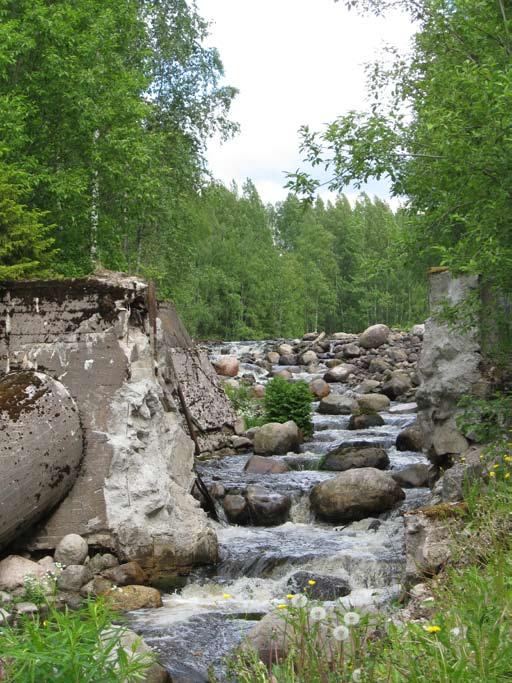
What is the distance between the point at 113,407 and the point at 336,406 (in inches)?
426

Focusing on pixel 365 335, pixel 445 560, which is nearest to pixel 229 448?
pixel 445 560

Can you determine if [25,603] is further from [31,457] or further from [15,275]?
[15,275]

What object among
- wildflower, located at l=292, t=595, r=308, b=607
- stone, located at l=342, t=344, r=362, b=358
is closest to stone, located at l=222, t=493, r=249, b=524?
wildflower, located at l=292, t=595, r=308, b=607

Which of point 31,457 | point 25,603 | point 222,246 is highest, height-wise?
point 222,246

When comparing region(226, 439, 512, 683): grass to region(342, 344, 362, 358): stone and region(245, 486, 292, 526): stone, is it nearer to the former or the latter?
region(245, 486, 292, 526): stone

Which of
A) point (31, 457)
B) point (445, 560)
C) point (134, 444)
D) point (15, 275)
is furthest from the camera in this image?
point (15, 275)

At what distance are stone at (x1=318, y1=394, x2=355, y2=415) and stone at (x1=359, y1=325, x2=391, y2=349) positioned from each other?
29.3 ft

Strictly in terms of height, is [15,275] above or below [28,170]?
below

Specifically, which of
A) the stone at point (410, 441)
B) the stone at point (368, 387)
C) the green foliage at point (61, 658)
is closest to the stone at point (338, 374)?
the stone at point (368, 387)

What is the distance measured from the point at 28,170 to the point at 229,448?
6.38m

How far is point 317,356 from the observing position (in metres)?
25.7

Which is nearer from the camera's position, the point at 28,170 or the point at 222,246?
the point at 28,170

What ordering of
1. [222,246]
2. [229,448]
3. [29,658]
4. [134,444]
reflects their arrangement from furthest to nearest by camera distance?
[222,246]
[229,448]
[134,444]
[29,658]

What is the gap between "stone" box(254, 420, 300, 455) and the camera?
13391mm
